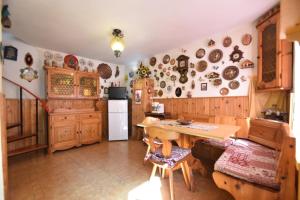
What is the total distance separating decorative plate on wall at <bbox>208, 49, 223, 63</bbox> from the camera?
113 inches

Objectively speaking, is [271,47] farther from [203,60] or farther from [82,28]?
[82,28]

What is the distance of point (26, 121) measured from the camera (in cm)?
329

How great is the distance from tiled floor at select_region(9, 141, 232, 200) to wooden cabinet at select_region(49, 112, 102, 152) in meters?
0.31

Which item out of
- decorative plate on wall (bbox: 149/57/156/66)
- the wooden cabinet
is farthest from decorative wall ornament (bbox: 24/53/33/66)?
decorative plate on wall (bbox: 149/57/156/66)

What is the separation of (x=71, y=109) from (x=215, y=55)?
11.5ft

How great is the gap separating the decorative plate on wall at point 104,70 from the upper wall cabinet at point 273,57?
388 centimetres

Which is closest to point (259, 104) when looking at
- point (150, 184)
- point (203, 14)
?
point (203, 14)

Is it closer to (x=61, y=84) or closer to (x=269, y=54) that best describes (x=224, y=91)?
(x=269, y=54)

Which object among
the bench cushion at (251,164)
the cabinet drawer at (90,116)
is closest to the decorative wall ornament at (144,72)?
the cabinet drawer at (90,116)

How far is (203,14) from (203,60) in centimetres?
109

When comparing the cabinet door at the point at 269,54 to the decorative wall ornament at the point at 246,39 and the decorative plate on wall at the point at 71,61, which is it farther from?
the decorative plate on wall at the point at 71,61

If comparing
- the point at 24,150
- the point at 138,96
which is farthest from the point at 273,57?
the point at 24,150

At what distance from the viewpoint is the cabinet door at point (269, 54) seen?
201 cm

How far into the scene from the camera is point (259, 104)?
2.44 meters
